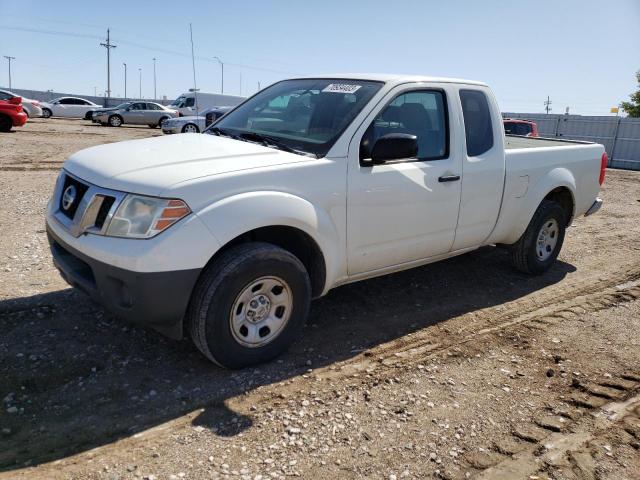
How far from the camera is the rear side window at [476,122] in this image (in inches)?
189

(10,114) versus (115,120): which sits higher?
(10,114)

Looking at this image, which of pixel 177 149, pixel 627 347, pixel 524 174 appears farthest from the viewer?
pixel 524 174

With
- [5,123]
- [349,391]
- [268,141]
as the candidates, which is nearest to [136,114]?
[5,123]

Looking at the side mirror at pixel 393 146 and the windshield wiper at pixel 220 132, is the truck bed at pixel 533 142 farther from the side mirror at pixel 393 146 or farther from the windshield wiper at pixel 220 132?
the windshield wiper at pixel 220 132

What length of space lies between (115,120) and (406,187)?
2850 cm

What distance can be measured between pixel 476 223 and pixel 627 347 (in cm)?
154

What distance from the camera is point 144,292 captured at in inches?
123

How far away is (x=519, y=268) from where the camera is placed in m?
5.98

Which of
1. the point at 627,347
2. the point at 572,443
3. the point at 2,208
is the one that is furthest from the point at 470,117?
the point at 2,208

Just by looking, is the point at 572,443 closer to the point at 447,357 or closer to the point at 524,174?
the point at 447,357

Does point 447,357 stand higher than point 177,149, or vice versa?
point 177,149

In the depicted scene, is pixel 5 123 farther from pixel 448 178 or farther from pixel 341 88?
pixel 448 178

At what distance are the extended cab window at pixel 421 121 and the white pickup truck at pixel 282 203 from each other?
0.01 m

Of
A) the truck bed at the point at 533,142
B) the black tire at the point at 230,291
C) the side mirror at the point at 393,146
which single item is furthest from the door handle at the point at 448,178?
the truck bed at the point at 533,142
